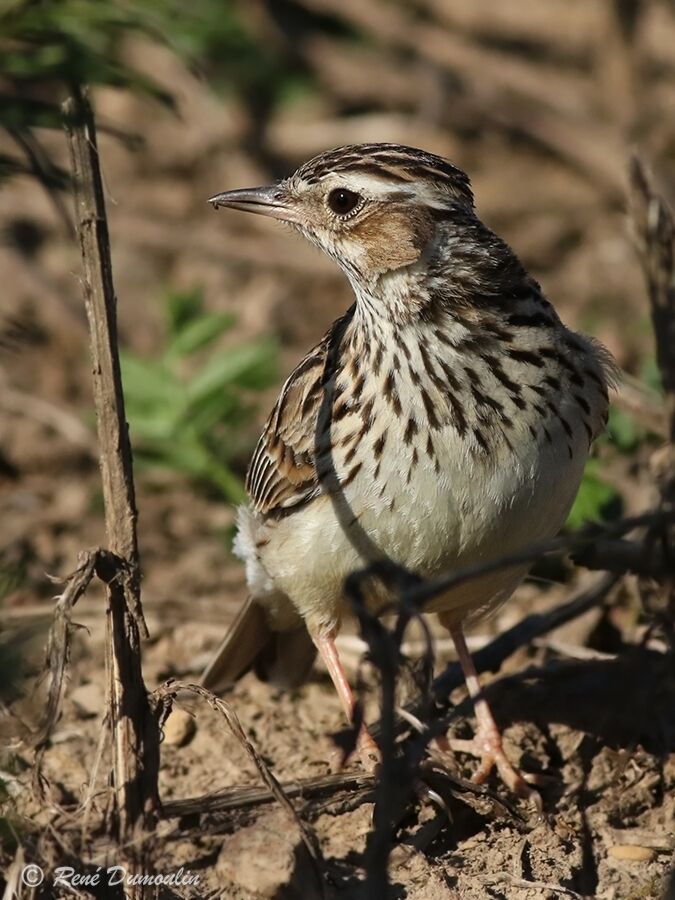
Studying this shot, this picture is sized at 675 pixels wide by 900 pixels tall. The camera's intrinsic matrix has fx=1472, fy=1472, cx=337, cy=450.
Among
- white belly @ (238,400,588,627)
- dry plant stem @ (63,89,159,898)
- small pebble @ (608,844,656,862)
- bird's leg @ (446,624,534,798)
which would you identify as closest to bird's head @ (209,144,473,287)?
white belly @ (238,400,588,627)

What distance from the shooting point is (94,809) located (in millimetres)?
3965

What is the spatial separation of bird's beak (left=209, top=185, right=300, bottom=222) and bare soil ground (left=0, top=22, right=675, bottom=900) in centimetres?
81

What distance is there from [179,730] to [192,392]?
80.6 inches

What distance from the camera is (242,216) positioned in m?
9.93

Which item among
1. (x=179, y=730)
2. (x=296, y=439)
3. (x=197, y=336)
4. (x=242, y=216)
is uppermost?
(x=242, y=216)

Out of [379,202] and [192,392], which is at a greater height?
[192,392]

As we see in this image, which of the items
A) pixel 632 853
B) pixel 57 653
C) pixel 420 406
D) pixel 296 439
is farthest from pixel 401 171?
pixel 632 853

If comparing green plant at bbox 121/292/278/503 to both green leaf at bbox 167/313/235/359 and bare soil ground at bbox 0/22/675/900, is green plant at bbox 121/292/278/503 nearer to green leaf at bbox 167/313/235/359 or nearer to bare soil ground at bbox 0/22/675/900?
green leaf at bbox 167/313/235/359

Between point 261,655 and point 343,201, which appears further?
point 261,655

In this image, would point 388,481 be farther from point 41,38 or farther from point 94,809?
point 41,38

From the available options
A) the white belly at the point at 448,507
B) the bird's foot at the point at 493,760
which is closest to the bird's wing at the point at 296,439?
the white belly at the point at 448,507

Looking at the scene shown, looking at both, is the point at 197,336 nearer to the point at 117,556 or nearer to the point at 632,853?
the point at 117,556

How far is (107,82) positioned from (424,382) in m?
1.26

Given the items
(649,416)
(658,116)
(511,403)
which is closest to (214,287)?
(658,116)
